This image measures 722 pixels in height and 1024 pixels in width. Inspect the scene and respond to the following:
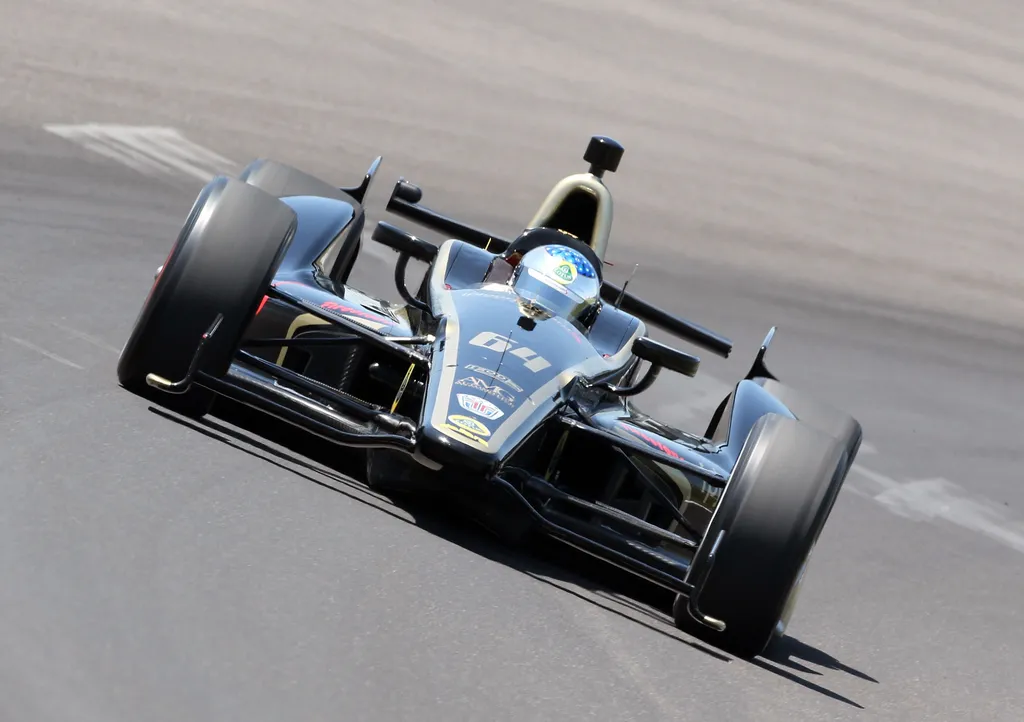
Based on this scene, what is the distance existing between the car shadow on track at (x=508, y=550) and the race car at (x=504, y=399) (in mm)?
113

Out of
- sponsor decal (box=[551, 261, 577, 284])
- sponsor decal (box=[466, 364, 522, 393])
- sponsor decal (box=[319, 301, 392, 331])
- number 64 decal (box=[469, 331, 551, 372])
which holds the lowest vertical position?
sponsor decal (box=[319, 301, 392, 331])

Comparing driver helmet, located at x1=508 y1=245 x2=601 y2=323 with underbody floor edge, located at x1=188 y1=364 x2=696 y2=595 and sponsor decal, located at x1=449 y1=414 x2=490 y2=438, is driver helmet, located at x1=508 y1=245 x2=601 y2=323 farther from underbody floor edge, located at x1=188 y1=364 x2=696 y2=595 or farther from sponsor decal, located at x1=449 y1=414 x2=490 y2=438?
sponsor decal, located at x1=449 y1=414 x2=490 y2=438

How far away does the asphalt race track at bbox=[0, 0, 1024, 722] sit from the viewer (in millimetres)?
5590

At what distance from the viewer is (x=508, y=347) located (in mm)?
7562

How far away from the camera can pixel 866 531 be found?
10.9 metres

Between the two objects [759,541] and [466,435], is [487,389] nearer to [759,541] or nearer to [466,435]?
[466,435]

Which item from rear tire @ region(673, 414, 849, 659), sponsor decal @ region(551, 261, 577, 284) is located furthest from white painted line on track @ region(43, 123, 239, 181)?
rear tire @ region(673, 414, 849, 659)

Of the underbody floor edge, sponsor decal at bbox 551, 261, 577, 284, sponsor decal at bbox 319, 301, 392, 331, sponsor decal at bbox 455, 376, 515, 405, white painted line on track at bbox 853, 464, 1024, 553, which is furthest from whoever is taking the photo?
white painted line on track at bbox 853, 464, 1024, 553

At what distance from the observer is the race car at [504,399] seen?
6.93 m

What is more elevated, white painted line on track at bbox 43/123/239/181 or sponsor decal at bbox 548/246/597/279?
sponsor decal at bbox 548/246/597/279

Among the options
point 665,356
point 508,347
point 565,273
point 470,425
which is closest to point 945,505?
point 565,273

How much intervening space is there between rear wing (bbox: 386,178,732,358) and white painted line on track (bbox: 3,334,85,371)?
2.26 m

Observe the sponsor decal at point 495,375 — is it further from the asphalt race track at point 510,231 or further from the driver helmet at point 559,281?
the driver helmet at point 559,281

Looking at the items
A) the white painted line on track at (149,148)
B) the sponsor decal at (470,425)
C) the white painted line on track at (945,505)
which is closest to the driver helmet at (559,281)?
the sponsor decal at (470,425)
